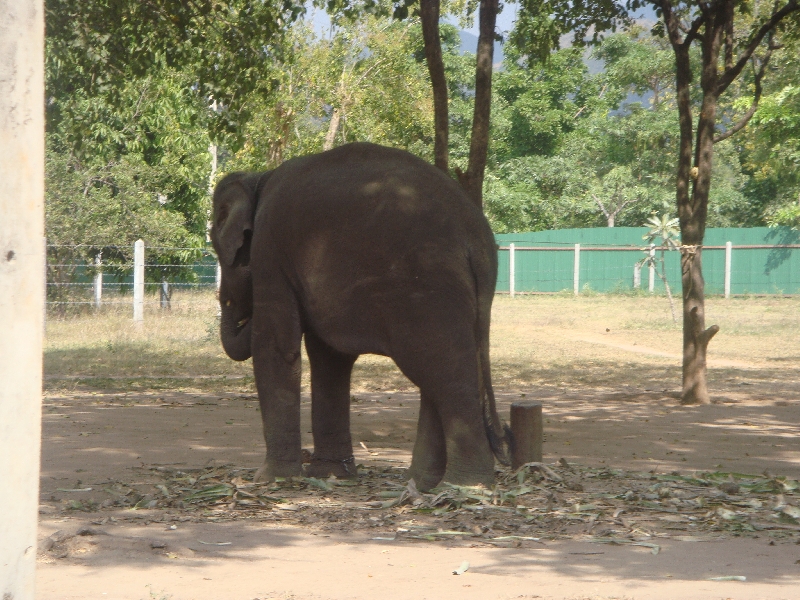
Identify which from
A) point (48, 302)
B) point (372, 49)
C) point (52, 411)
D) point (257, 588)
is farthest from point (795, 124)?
point (257, 588)

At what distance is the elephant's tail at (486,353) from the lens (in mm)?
6406

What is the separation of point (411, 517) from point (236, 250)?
7.72 ft

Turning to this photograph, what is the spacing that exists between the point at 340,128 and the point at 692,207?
1118cm

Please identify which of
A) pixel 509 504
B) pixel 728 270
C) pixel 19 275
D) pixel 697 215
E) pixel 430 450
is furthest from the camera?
pixel 728 270

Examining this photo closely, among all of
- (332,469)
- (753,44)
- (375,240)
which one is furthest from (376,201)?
(753,44)

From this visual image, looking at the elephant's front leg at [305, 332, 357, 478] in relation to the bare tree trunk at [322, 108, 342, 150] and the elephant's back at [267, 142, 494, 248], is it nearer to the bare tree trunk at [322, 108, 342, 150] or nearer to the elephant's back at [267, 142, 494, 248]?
the elephant's back at [267, 142, 494, 248]

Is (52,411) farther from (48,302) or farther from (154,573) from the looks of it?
(48,302)

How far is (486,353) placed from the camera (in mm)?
6707

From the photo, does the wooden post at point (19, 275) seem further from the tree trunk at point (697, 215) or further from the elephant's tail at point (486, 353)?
the tree trunk at point (697, 215)

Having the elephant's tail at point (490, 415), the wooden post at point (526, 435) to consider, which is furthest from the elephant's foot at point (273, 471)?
the wooden post at point (526, 435)

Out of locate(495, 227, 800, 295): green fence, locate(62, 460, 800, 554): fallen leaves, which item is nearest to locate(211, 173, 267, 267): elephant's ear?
locate(62, 460, 800, 554): fallen leaves

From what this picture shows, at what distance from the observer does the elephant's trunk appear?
23.9 feet

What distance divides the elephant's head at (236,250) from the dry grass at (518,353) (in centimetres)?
617

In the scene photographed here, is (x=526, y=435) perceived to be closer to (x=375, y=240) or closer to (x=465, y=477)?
(x=465, y=477)
